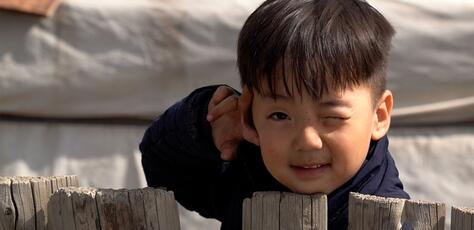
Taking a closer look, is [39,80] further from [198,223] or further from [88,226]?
[88,226]

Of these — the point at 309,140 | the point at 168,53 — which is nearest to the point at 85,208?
the point at 309,140

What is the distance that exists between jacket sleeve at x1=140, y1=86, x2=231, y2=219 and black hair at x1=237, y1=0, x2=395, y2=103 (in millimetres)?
206

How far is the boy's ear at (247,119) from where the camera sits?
180cm

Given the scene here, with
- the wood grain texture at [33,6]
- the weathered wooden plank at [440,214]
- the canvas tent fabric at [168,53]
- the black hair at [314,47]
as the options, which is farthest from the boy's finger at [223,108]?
the wood grain texture at [33,6]

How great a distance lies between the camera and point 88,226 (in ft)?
5.69

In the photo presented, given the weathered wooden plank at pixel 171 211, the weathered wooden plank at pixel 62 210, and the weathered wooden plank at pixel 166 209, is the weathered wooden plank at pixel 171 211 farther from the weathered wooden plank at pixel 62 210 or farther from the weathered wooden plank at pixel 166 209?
the weathered wooden plank at pixel 62 210

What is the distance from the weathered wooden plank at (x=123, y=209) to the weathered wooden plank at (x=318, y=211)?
0.92 feet

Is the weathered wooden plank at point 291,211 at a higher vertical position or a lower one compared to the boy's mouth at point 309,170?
lower

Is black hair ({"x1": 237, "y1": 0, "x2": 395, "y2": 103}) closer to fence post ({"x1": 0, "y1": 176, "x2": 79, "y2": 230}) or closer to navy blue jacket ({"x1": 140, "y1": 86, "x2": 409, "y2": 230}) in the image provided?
navy blue jacket ({"x1": 140, "y1": 86, "x2": 409, "y2": 230})

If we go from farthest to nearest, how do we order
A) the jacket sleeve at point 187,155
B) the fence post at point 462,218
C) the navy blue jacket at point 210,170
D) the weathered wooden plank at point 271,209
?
the jacket sleeve at point 187,155
the navy blue jacket at point 210,170
the weathered wooden plank at point 271,209
the fence post at point 462,218

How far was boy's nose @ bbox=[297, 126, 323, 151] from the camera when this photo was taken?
167 cm

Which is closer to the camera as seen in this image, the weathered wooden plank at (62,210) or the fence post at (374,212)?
the fence post at (374,212)

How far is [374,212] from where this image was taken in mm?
1596

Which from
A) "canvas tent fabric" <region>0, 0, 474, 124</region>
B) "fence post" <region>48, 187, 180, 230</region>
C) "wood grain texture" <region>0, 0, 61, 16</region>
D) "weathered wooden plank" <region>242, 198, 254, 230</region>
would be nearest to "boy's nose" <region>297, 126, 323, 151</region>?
"weathered wooden plank" <region>242, 198, 254, 230</region>
